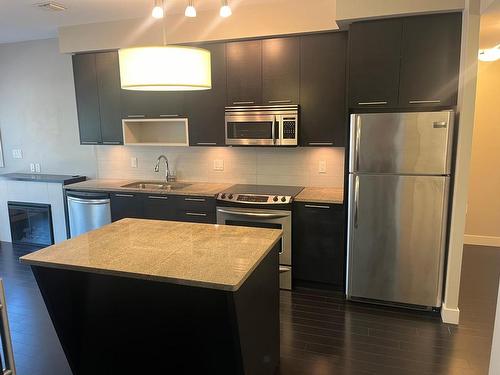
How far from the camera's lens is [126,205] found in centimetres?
409

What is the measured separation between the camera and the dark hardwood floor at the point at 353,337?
2521 mm

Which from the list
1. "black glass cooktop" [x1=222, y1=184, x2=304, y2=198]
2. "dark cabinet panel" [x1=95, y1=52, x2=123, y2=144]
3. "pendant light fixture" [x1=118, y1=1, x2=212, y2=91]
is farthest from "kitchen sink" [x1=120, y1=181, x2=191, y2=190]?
"pendant light fixture" [x1=118, y1=1, x2=212, y2=91]

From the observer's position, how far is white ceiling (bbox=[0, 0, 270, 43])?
3369mm

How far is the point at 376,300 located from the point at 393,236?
625 mm

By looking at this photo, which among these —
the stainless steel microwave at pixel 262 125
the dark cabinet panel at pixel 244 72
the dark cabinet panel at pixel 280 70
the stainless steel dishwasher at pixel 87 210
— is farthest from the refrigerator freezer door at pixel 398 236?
the stainless steel dishwasher at pixel 87 210

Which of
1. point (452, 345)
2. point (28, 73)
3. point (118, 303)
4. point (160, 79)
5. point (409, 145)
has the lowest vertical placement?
point (452, 345)

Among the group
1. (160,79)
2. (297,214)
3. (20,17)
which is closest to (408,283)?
(297,214)

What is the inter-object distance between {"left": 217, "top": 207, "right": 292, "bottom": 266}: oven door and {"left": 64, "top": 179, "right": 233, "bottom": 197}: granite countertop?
28 centimetres

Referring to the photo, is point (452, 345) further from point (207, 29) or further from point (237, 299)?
point (207, 29)

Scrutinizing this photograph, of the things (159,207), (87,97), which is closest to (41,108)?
(87,97)

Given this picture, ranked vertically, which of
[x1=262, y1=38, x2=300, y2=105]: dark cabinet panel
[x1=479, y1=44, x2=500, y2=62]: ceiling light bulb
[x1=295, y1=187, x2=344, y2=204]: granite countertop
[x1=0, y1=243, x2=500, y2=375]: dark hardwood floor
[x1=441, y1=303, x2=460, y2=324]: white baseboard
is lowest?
[x1=0, y1=243, x2=500, y2=375]: dark hardwood floor

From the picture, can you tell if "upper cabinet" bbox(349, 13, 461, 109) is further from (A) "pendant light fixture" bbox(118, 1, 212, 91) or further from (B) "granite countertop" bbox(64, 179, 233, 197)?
(A) "pendant light fixture" bbox(118, 1, 212, 91)

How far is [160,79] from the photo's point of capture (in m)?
1.75

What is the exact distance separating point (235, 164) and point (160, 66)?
2620 millimetres
